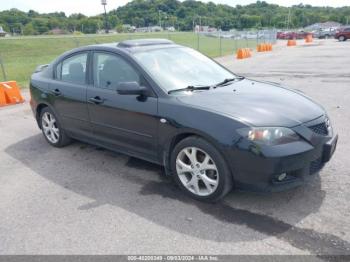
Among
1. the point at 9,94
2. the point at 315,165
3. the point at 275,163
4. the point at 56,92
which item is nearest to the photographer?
the point at 275,163

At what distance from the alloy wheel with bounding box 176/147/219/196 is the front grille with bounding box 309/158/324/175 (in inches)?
36.6

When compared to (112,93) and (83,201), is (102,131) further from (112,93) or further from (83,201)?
(83,201)

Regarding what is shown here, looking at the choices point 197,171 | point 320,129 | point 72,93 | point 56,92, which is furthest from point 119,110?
point 320,129

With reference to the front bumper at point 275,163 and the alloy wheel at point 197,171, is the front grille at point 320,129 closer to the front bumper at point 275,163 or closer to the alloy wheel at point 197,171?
the front bumper at point 275,163

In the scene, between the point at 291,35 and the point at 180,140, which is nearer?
the point at 180,140

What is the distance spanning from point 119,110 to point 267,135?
1909 mm

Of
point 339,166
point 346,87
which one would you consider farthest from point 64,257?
point 346,87

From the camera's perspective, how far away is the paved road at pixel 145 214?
3061 millimetres

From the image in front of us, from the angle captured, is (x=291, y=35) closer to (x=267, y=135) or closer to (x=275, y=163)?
(x=267, y=135)

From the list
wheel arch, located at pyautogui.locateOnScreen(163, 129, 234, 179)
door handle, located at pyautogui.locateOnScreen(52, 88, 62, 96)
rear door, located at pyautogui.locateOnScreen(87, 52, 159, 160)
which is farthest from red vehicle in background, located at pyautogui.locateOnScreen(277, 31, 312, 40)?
wheel arch, located at pyautogui.locateOnScreen(163, 129, 234, 179)

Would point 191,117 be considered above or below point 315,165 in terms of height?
above

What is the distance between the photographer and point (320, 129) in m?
3.63

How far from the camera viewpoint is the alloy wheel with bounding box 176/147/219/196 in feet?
11.9

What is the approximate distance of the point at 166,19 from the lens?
10712 cm
